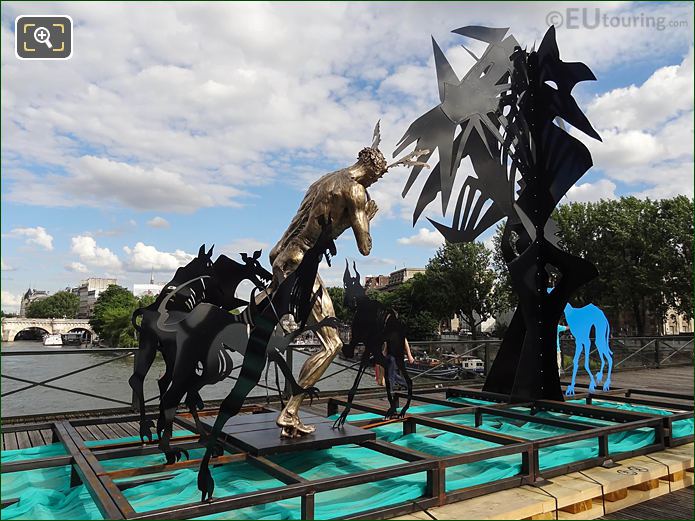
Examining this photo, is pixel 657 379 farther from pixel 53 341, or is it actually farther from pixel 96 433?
pixel 53 341

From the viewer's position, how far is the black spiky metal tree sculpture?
263 inches

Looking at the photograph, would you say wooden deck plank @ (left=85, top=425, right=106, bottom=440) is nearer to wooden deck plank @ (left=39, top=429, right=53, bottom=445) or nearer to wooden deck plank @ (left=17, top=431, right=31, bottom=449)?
wooden deck plank @ (left=39, top=429, right=53, bottom=445)

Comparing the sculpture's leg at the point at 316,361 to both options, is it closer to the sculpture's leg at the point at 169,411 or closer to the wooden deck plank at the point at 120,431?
the sculpture's leg at the point at 169,411

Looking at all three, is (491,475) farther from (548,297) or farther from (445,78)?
(445,78)

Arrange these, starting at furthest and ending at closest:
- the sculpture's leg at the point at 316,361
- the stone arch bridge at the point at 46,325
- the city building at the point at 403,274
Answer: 1. the stone arch bridge at the point at 46,325
2. the city building at the point at 403,274
3. the sculpture's leg at the point at 316,361

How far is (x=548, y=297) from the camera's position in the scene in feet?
22.5

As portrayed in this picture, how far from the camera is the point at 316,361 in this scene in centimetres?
466

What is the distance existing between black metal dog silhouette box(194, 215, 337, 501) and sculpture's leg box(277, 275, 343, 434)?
92mm

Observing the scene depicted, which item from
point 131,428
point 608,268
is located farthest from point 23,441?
point 608,268

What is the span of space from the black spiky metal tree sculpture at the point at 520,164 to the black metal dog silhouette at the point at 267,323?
2.78 meters

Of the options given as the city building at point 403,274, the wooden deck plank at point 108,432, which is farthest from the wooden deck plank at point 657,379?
the city building at point 403,274

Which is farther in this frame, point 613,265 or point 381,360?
point 613,265

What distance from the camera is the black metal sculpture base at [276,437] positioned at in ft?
14.0

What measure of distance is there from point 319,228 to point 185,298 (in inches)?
51.9
